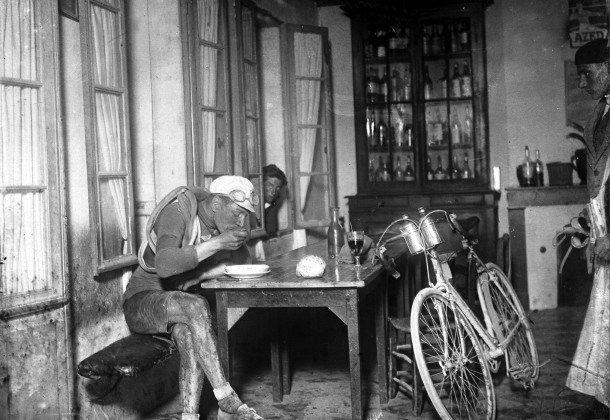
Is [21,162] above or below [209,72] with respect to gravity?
below

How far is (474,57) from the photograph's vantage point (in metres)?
7.07

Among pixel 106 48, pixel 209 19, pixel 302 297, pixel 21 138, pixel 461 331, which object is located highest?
pixel 209 19

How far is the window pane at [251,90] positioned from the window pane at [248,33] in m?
0.10

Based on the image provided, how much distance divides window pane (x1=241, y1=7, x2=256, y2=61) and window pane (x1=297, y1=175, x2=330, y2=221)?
4.24ft

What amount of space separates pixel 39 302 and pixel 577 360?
2.70 m

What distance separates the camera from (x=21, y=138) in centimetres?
292

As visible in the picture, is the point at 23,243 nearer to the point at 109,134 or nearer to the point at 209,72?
the point at 109,134

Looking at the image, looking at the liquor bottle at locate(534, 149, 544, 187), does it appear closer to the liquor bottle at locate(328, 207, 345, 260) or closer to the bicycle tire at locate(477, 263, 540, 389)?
the bicycle tire at locate(477, 263, 540, 389)

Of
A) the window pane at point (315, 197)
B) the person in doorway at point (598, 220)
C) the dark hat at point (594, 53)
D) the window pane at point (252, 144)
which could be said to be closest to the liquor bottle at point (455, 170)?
the window pane at point (315, 197)

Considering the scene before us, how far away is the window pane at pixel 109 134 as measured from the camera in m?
3.51

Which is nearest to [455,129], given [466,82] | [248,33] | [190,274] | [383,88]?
[466,82]

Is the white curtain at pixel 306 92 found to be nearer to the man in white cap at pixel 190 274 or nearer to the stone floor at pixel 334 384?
the stone floor at pixel 334 384

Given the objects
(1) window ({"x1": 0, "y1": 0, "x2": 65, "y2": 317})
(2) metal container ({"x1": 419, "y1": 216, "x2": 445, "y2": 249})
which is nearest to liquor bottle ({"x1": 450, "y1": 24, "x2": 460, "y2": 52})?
(2) metal container ({"x1": 419, "y1": 216, "x2": 445, "y2": 249})

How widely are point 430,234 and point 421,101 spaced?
3943 millimetres
